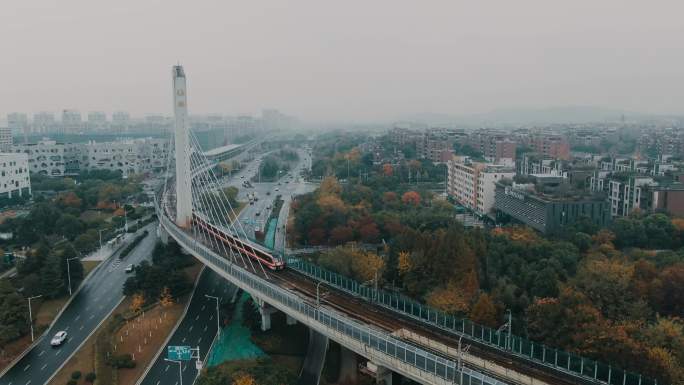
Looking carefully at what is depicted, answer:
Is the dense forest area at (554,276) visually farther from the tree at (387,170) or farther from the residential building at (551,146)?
the residential building at (551,146)

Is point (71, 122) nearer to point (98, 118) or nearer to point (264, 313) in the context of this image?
point (98, 118)

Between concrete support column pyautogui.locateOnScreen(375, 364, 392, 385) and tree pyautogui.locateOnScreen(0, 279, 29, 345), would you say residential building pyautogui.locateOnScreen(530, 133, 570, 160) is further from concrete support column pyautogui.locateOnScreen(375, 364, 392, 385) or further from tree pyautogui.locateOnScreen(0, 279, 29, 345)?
tree pyautogui.locateOnScreen(0, 279, 29, 345)

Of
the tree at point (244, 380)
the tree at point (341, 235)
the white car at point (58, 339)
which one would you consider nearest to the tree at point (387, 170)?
the tree at point (341, 235)

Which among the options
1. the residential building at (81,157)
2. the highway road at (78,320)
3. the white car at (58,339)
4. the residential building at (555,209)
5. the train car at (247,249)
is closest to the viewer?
the highway road at (78,320)

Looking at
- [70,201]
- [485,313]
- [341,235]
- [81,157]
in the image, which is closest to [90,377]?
[485,313]

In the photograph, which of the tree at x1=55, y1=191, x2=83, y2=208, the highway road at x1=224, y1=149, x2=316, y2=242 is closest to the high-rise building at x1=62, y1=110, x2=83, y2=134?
the highway road at x1=224, y1=149, x2=316, y2=242

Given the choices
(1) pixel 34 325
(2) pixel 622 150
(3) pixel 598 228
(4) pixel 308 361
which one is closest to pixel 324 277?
(4) pixel 308 361
